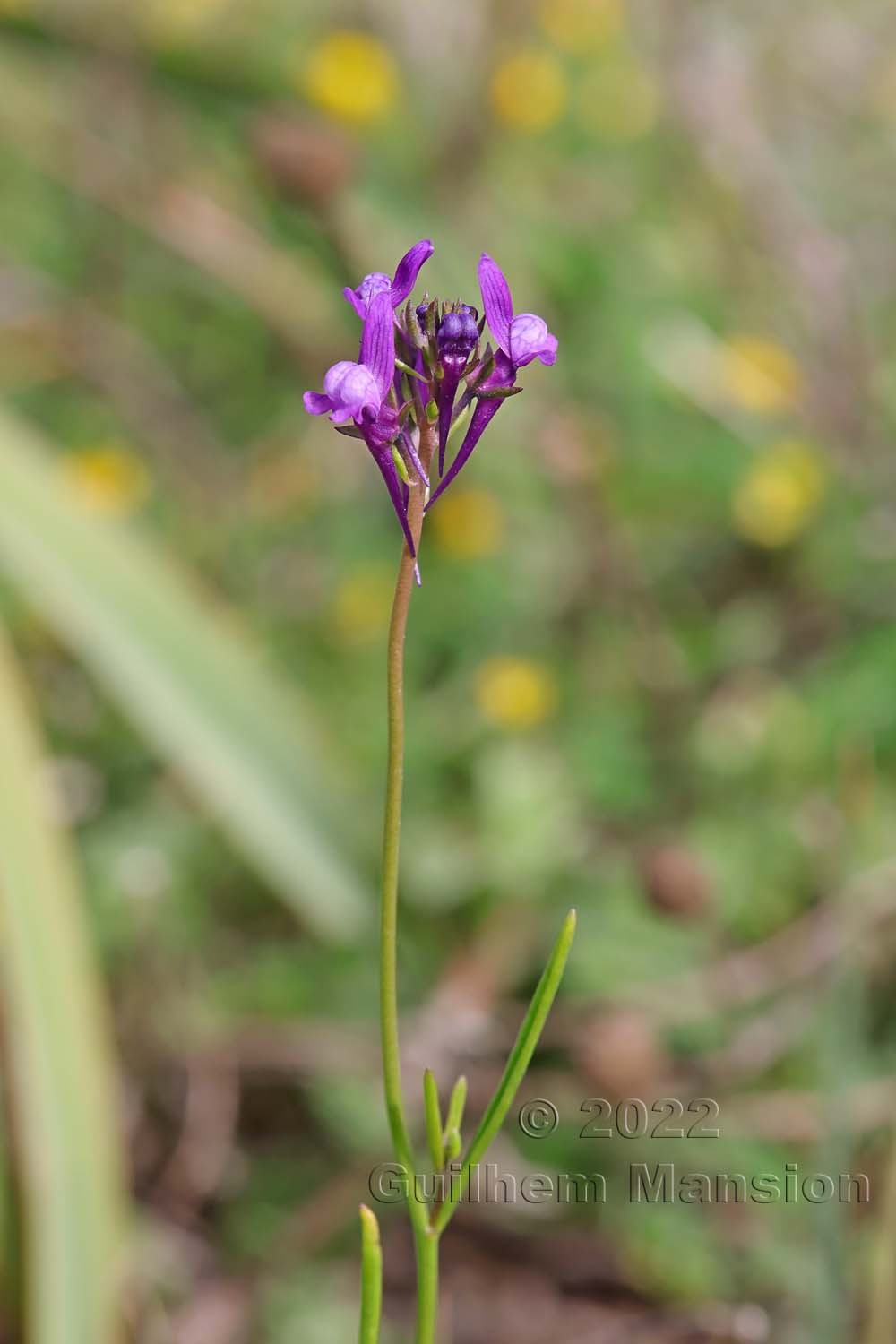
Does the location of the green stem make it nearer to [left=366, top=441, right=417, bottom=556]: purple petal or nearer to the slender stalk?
Result: the slender stalk

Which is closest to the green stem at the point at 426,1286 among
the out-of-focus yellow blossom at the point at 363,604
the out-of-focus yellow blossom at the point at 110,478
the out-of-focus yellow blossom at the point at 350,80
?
the out-of-focus yellow blossom at the point at 363,604

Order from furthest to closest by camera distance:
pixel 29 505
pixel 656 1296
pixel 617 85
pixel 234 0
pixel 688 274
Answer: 1. pixel 234 0
2. pixel 617 85
3. pixel 688 274
4. pixel 29 505
5. pixel 656 1296

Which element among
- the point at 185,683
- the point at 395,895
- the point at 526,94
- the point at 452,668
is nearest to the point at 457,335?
the point at 395,895

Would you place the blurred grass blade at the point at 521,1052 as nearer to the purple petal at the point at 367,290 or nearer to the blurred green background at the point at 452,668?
the purple petal at the point at 367,290

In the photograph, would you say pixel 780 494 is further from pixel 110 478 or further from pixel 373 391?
pixel 373 391

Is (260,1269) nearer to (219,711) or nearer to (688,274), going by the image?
(219,711)

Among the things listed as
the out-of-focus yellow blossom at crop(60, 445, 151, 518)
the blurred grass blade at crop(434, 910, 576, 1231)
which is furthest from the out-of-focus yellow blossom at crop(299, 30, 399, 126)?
the blurred grass blade at crop(434, 910, 576, 1231)

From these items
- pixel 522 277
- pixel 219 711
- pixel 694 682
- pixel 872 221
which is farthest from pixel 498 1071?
pixel 872 221

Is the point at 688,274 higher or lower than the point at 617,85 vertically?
lower
